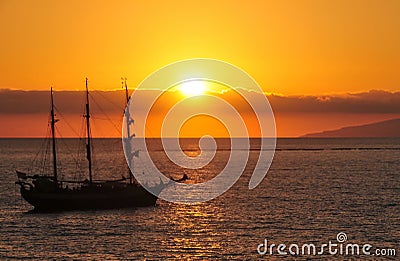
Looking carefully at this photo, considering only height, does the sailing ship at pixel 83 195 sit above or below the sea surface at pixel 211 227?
above

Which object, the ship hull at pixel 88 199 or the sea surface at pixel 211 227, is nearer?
the sea surface at pixel 211 227

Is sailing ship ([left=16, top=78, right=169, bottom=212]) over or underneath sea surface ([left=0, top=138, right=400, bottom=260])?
over

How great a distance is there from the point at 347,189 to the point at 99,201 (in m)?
50.0

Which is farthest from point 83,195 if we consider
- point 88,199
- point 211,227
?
point 211,227

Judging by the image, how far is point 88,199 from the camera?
332 feet

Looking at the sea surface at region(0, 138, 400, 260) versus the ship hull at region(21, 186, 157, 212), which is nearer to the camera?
the sea surface at region(0, 138, 400, 260)

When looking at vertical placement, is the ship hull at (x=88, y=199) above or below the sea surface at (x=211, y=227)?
above

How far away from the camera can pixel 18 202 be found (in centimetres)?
10994

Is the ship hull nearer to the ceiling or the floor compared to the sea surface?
nearer to the ceiling

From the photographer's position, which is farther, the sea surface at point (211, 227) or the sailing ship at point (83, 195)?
the sailing ship at point (83, 195)

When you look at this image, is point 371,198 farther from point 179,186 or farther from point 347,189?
point 179,186

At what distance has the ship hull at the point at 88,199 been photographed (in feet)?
325

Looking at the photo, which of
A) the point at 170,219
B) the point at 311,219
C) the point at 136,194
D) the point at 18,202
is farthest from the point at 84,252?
the point at 18,202

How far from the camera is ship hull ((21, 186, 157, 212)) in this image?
325 feet
